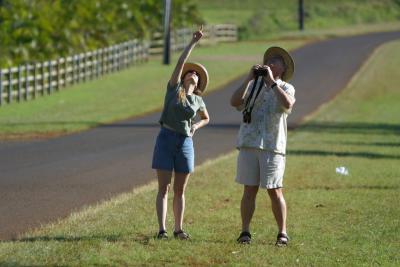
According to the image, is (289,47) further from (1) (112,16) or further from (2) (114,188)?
(2) (114,188)

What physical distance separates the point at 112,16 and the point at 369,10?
49.9 meters

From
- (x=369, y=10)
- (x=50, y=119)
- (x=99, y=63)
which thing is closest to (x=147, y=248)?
(x=50, y=119)

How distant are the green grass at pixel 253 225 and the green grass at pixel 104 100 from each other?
28.1 ft

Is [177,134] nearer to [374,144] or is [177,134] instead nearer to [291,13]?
[374,144]

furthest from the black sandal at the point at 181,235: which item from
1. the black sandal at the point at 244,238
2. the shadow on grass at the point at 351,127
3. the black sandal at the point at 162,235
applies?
the shadow on grass at the point at 351,127

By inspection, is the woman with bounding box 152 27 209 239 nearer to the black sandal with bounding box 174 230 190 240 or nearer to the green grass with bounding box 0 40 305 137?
the black sandal with bounding box 174 230 190 240

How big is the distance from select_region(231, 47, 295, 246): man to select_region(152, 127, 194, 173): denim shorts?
1.83 feet

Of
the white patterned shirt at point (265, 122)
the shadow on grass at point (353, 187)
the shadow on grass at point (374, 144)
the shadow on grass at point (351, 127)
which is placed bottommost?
the shadow on grass at point (351, 127)

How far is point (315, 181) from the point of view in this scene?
58.2 feet

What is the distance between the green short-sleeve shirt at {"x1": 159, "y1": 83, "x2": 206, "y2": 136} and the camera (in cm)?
1132

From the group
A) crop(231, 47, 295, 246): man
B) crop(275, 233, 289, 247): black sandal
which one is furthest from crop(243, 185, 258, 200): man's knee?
crop(275, 233, 289, 247): black sandal

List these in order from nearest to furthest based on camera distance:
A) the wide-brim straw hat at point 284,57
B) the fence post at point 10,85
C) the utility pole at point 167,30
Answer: the wide-brim straw hat at point 284,57 → the fence post at point 10,85 → the utility pole at point 167,30

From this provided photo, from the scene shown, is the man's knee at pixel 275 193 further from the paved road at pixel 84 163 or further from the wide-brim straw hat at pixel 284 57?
the paved road at pixel 84 163

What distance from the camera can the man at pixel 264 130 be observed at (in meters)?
11.1
